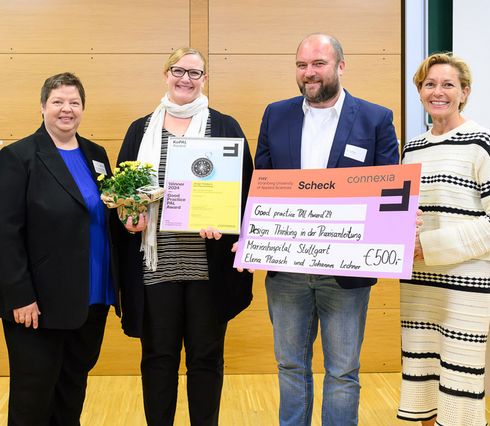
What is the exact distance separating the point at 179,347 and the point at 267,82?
2.18 metres

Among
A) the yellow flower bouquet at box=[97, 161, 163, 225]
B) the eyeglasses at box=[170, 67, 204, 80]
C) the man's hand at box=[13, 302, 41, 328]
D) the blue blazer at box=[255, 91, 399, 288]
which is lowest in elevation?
the man's hand at box=[13, 302, 41, 328]

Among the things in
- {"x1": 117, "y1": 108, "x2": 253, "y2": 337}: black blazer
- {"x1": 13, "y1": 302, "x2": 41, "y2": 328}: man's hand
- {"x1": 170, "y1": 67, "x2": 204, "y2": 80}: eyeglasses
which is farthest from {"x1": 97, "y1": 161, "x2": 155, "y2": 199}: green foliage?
{"x1": 13, "y1": 302, "x2": 41, "y2": 328}: man's hand

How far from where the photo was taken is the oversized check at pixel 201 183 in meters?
2.26

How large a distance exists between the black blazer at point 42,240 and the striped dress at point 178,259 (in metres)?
0.29

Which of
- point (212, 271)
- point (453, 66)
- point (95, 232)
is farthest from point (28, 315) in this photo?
point (453, 66)

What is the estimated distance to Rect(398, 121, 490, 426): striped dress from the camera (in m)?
2.21

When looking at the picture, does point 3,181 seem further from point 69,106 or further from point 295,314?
point 295,314

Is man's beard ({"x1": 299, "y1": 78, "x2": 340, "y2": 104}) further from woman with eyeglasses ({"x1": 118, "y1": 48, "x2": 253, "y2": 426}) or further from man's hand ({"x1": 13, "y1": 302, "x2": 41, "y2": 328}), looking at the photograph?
man's hand ({"x1": 13, "y1": 302, "x2": 41, "y2": 328})

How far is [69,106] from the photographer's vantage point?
91.2 inches

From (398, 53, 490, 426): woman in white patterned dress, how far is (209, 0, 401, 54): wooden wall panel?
5.44ft

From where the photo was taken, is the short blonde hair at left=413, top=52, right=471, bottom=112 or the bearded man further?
the short blonde hair at left=413, top=52, right=471, bottom=112

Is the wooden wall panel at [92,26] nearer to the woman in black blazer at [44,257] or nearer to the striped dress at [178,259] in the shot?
the woman in black blazer at [44,257]

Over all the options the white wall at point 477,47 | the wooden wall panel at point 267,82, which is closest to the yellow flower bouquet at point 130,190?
the wooden wall panel at point 267,82

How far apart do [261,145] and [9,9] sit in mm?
2450
